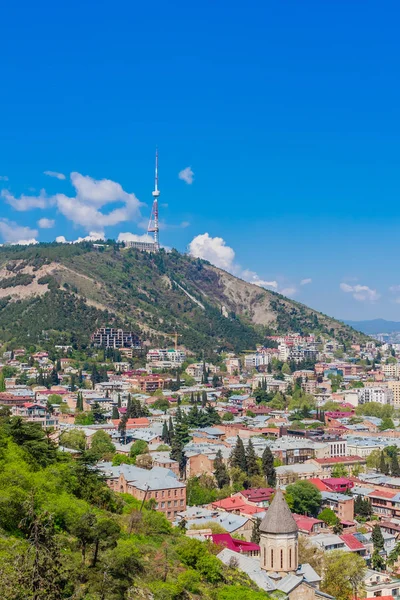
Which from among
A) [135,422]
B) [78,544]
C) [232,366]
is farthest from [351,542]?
[232,366]

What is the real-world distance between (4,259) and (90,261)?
26.3 m

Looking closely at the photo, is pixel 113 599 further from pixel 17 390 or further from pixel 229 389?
pixel 229 389

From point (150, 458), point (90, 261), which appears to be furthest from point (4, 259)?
point (150, 458)

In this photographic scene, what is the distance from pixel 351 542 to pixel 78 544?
85.0 ft

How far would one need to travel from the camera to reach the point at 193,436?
77.4m

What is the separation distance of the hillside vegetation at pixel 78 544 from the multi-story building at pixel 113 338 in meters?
107

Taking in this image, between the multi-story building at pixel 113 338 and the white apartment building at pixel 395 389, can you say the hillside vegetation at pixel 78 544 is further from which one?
the multi-story building at pixel 113 338

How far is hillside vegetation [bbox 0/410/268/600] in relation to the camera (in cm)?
1388

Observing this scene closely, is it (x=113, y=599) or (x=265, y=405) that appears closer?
(x=113, y=599)

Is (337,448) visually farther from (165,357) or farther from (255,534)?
(165,357)

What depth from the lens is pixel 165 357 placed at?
142 metres

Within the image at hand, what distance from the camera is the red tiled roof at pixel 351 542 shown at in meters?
43.2

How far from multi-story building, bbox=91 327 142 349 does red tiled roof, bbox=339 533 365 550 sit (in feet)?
327

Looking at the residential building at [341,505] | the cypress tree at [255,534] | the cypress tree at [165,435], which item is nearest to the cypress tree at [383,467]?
the residential building at [341,505]
